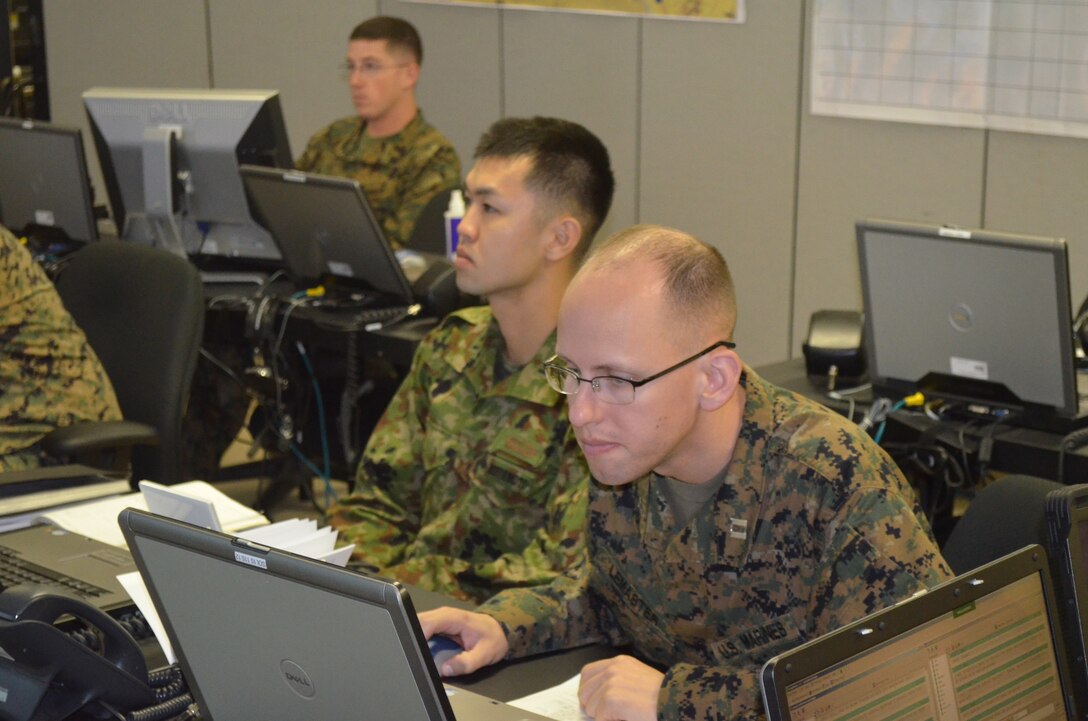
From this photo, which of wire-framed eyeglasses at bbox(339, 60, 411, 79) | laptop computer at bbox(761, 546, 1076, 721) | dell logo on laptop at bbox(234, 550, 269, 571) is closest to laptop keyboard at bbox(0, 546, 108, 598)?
dell logo on laptop at bbox(234, 550, 269, 571)

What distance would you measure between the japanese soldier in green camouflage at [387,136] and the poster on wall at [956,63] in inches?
50.6

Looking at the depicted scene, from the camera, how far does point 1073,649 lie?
47.9 inches

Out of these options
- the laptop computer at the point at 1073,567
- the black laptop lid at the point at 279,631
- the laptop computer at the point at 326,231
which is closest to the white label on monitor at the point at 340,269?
the laptop computer at the point at 326,231

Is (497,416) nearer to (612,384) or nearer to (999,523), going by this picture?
(612,384)

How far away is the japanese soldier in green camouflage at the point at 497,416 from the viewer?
2.10 metres

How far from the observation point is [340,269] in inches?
140

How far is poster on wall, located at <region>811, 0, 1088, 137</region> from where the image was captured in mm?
3707

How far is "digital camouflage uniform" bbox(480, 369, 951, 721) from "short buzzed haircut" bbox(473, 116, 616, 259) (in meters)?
0.80

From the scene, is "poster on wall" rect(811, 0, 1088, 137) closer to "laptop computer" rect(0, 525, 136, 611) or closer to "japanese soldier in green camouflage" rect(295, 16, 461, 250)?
"japanese soldier in green camouflage" rect(295, 16, 461, 250)

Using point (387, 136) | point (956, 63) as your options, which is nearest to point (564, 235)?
point (956, 63)

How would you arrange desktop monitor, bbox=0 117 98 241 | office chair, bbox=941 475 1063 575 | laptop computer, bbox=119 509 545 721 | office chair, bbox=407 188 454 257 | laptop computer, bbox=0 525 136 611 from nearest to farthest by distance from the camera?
laptop computer, bbox=119 509 545 721 → office chair, bbox=941 475 1063 575 → laptop computer, bbox=0 525 136 611 → desktop monitor, bbox=0 117 98 241 → office chair, bbox=407 188 454 257

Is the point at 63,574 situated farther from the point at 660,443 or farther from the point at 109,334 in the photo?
the point at 109,334

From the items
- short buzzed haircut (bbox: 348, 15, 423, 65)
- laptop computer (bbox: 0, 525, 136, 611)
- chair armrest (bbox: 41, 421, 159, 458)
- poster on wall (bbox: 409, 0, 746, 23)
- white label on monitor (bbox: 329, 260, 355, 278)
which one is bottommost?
chair armrest (bbox: 41, 421, 159, 458)

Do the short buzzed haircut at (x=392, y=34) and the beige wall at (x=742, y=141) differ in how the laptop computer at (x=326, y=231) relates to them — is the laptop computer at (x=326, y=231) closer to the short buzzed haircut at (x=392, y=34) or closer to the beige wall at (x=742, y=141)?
the short buzzed haircut at (x=392, y=34)
